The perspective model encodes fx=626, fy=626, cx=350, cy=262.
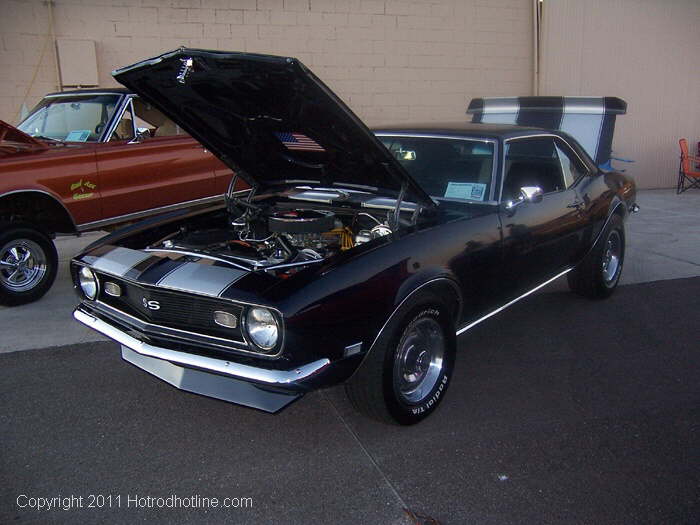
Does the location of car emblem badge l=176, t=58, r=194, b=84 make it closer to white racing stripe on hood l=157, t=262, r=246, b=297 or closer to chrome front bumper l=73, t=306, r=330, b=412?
white racing stripe on hood l=157, t=262, r=246, b=297

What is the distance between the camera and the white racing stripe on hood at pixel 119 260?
3105mm

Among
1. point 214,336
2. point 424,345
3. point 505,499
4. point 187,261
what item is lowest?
point 505,499

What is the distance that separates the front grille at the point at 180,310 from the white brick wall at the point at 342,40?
611 cm

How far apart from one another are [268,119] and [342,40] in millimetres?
6258

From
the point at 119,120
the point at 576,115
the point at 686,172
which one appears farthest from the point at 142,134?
the point at 686,172

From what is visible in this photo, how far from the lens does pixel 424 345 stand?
10.8ft

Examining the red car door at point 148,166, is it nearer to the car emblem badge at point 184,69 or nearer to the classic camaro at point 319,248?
the classic camaro at point 319,248

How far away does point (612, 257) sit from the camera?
17.7 ft

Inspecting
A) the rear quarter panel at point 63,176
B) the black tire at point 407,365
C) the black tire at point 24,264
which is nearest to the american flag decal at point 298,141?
the black tire at point 407,365

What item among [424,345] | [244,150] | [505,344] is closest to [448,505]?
[424,345]

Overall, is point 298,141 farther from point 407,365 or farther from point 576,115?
point 576,115

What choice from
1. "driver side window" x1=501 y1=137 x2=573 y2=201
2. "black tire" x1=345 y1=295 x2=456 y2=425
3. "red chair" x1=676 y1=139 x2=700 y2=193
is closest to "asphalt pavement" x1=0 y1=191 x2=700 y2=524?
"black tire" x1=345 y1=295 x2=456 y2=425

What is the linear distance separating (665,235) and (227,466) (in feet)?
22.2

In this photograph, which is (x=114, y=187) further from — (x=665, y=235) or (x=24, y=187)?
(x=665, y=235)
